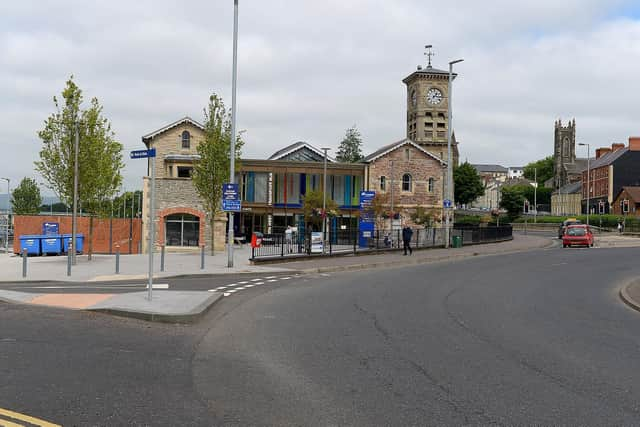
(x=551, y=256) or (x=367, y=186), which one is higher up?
(x=367, y=186)

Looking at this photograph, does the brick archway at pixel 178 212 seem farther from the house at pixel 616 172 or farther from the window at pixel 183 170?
the house at pixel 616 172

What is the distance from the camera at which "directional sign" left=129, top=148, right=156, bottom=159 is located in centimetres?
1274

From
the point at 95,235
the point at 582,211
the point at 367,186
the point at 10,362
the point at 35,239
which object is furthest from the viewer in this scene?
the point at 582,211

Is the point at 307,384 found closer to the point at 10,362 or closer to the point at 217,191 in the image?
the point at 10,362

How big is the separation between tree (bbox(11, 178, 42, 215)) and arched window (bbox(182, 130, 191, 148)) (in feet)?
185

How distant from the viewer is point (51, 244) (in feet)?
111

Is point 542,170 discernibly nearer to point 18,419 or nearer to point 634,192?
point 634,192

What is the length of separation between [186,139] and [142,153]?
1524 inches

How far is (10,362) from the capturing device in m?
7.73

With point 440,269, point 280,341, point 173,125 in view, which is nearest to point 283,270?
point 440,269

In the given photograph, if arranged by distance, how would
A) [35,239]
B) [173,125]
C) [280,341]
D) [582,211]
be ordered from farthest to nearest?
[582,211]
[173,125]
[35,239]
[280,341]

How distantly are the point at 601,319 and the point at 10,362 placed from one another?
10807mm

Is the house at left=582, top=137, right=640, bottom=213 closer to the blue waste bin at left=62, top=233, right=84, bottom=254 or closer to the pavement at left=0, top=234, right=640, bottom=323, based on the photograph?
the pavement at left=0, top=234, right=640, bottom=323

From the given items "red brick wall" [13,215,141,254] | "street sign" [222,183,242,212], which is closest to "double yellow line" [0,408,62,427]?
"street sign" [222,183,242,212]
